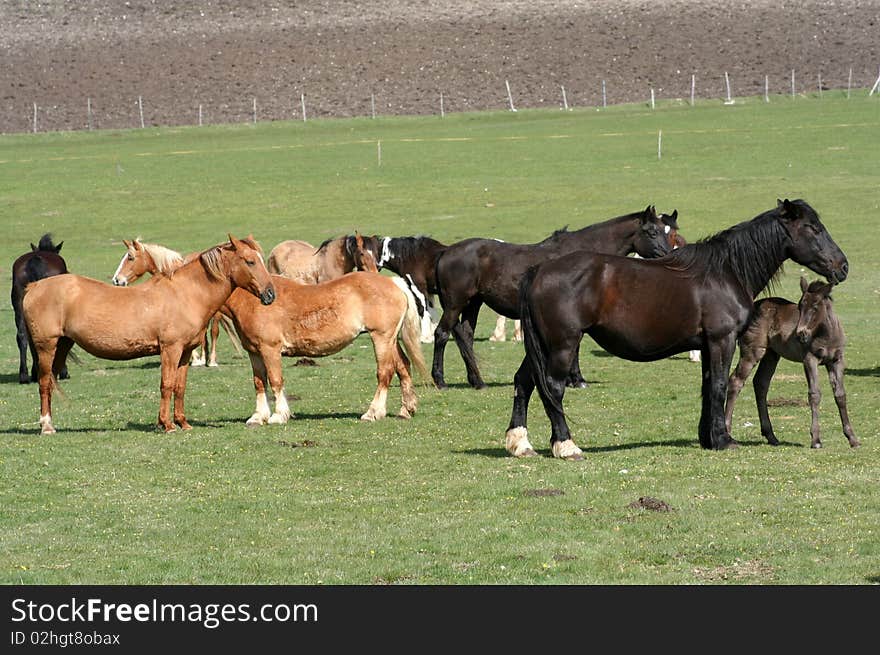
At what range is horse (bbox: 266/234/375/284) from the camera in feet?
70.8

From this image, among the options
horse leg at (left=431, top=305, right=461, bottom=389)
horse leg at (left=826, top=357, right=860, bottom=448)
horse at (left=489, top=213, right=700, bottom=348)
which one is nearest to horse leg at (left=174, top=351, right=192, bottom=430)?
horse at (left=489, top=213, right=700, bottom=348)

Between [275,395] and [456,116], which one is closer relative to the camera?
[275,395]

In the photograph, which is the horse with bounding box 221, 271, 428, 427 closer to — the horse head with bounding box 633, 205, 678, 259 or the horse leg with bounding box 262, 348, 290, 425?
the horse leg with bounding box 262, 348, 290, 425

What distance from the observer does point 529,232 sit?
37219 millimetres

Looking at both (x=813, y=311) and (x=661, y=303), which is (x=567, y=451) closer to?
(x=661, y=303)

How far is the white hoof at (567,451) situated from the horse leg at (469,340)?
18.6 ft

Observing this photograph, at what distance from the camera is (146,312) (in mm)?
15320

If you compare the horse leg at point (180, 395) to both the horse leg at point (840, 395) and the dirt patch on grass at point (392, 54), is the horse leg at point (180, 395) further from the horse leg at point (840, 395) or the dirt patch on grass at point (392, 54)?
the dirt patch on grass at point (392, 54)

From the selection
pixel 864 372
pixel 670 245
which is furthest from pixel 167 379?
pixel 864 372

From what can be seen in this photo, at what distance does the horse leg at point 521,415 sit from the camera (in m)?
13.4
